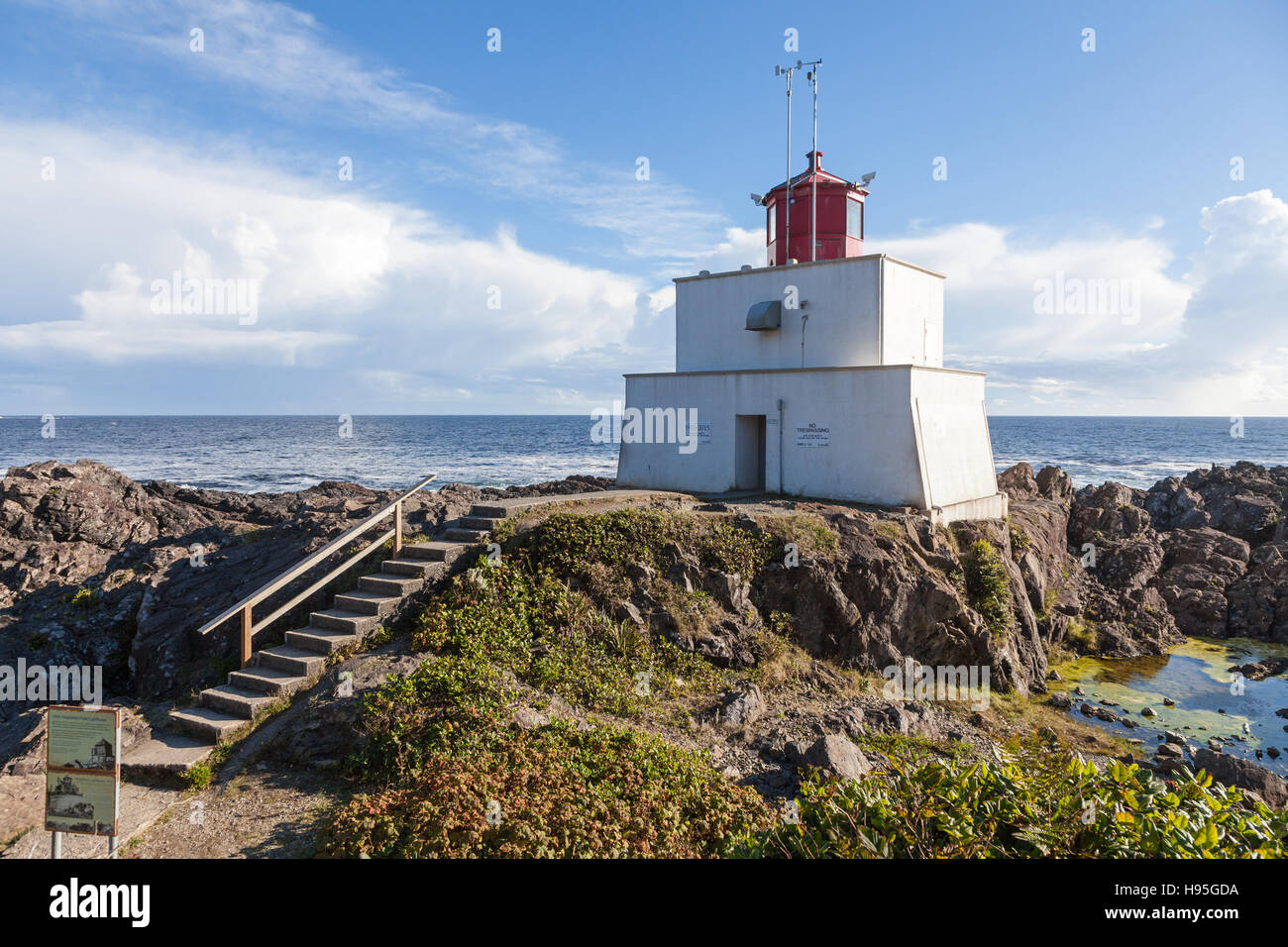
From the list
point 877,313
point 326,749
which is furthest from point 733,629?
point 877,313

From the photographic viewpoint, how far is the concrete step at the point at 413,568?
11365 mm

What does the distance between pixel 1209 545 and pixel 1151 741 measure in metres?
13.1

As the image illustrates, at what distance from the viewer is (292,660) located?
9.45m

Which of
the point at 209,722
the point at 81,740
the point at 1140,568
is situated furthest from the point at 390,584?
the point at 1140,568

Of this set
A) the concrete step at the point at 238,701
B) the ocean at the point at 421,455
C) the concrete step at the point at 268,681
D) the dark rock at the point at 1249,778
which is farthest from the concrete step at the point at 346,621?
the ocean at the point at 421,455

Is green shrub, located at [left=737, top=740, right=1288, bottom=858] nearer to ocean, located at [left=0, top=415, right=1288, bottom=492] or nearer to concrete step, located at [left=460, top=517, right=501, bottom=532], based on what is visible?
concrete step, located at [left=460, top=517, right=501, bottom=532]

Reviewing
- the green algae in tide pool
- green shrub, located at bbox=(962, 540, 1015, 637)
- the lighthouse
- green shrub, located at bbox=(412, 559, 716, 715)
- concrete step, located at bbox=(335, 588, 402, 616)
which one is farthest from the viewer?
the lighthouse

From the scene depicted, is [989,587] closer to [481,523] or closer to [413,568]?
[481,523]

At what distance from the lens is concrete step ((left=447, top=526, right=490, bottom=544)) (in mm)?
12312

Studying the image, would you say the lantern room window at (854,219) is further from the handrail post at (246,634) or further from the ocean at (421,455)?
the ocean at (421,455)

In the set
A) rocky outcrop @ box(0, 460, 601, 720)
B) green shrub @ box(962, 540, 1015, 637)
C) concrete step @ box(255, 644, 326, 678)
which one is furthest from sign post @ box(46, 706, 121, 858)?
green shrub @ box(962, 540, 1015, 637)

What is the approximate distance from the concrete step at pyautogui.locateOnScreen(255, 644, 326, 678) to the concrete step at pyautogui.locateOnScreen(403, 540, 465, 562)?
8.04 ft
